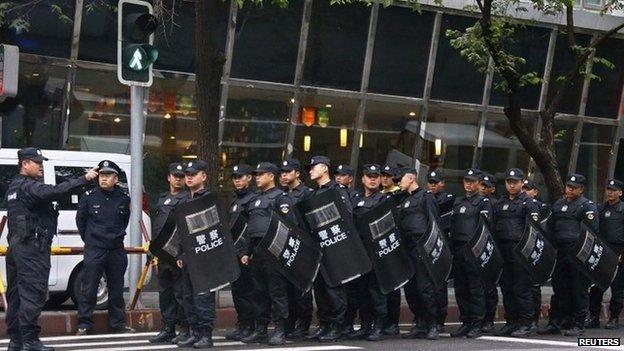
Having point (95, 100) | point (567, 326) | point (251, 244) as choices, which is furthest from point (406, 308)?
point (95, 100)

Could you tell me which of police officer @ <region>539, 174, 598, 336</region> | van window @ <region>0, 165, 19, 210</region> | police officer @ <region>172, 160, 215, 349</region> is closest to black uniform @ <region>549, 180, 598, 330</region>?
police officer @ <region>539, 174, 598, 336</region>

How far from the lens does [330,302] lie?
12.7 meters

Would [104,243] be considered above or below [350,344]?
above

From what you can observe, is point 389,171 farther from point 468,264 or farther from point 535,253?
point 535,253

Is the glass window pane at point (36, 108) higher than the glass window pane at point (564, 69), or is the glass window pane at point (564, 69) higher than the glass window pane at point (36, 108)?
the glass window pane at point (564, 69)

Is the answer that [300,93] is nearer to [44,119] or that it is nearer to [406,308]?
[44,119]

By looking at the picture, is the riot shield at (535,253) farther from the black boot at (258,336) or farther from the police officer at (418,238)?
the black boot at (258,336)

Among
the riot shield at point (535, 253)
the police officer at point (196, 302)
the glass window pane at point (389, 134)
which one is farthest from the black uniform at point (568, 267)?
the glass window pane at point (389, 134)

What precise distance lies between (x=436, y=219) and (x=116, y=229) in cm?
339

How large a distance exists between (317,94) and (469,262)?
963 cm

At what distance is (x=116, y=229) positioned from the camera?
13.2 meters

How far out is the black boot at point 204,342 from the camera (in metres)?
11.8

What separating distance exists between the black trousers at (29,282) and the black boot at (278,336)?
2296 mm

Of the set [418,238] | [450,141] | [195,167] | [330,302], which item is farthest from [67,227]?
[450,141]
